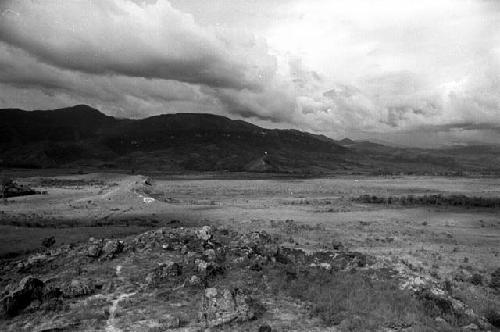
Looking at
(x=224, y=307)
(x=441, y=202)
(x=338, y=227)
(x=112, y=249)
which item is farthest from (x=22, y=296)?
(x=441, y=202)

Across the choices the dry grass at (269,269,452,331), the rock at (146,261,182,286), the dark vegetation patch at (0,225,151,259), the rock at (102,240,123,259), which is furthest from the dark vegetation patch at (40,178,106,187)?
the dry grass at (269,269,452,331)

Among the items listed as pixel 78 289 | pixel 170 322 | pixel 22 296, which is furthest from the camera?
pixel 78 289

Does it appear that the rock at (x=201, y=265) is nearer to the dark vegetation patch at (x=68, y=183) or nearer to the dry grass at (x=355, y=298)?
the dry grass at (x=355, y=298)

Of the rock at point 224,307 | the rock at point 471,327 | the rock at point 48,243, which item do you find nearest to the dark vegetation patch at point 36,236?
the rock at point 48,243

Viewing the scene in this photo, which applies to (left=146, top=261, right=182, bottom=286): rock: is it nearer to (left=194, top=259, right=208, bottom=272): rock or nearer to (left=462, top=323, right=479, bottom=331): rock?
(left=194, top=259, right=208, bottom=272): rock

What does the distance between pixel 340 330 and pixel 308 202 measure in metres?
74.4

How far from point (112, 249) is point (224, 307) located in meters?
13.9

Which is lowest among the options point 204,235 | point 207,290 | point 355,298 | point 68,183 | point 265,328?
point 68,183

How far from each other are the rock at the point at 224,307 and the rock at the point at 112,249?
11.4 metres

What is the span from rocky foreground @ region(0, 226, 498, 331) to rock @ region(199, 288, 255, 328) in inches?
2.2

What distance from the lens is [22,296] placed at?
76.8 ft

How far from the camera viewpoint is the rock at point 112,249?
103 feet

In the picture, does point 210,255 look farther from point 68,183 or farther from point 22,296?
point 68,183

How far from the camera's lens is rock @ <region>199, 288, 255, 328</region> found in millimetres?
21281
